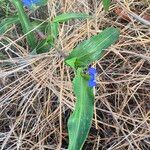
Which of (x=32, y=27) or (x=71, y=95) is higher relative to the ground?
(x=32, y=27)

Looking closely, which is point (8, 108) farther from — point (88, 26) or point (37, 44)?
point (88, 26)

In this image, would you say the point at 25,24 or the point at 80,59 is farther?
the point at 25,24

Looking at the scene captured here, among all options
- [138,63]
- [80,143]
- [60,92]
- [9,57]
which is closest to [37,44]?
[9,57]

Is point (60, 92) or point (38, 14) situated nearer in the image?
point (60, 92)

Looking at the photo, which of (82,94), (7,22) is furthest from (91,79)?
(7,22)

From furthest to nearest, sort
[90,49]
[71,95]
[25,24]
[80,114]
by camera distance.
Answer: [25,24] → [71,95] → [90,49] → [80,114]

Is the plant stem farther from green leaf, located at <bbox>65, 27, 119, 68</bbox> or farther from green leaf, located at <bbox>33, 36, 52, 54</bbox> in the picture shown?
green leaf, located at <bbox>65, 27, 119, 68</bbox>

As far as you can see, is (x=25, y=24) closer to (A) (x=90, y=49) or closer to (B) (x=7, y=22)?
(B) (x=7, y=22)

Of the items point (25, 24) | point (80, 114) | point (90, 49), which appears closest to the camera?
point (80, 114)
